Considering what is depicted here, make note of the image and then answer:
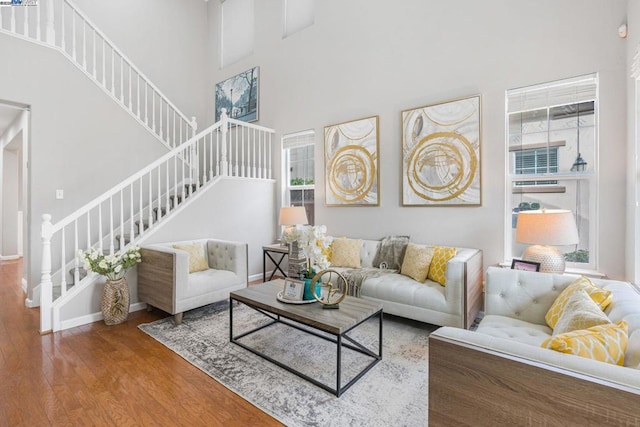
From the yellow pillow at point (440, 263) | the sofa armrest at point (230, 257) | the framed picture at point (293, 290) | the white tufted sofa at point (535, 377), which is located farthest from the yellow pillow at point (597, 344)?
the sofa armrest at point (230, 257)

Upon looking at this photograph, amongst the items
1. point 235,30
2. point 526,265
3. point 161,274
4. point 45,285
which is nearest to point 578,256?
point 526,265

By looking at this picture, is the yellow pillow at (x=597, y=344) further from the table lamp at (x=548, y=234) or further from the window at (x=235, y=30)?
the window at (x=235, y=30)

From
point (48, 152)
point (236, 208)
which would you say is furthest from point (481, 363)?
point (48, 152)

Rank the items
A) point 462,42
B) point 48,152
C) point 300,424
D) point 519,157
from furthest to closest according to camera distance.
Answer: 1. point 48,152
2. point 462,42
3. point 519,157
4. point 300,424

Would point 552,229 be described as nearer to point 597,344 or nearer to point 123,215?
point 597,344

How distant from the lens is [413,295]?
2973 mm

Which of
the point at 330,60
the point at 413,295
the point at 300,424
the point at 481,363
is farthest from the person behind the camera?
the point at 330,60

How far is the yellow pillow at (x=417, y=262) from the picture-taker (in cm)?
323

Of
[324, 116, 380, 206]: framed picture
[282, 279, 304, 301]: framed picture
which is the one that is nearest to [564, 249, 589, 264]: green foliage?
[324, 116, 380, 206]: framed picture

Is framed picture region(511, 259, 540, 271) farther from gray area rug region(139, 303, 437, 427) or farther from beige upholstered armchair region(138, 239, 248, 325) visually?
beige upholstered armchair region(138, 239, 248, 325)

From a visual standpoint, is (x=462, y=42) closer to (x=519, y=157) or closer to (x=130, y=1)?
(x=519, y=157)

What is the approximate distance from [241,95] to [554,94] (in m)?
5.02

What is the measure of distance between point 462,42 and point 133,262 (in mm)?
4443

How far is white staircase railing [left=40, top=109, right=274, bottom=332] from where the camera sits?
3.03 m
